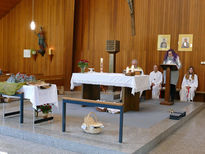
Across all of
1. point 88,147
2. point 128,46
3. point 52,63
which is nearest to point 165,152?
point 88,147

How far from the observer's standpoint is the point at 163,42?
10133 mm

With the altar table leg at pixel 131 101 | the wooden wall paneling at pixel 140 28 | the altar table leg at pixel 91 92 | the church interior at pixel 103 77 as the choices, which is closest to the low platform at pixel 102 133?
the church interior at pixel 103 77

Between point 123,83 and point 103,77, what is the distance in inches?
24.6

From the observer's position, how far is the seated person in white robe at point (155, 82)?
9.57m

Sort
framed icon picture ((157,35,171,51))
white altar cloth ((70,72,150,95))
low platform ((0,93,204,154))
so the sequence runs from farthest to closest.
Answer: framed icon picture ((157,35,171,51)) < white altar cloth ((70,72,150,95)) < low platform ((0,93,204,154))

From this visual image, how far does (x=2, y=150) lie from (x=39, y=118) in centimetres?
152

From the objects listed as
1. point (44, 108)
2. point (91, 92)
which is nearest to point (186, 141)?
point (44, 108)

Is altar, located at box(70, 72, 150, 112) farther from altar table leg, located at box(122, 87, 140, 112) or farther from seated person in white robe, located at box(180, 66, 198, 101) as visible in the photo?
seated person in white robe, located at box(180, 66, 198, 101)

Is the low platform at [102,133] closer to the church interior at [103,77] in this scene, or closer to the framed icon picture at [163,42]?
the church interior at [103,77]

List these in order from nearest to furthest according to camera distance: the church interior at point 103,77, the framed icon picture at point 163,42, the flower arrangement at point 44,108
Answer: the church interior at point 103,77 < the flower arrangement at point 44,108 < the framed icon picture at point 163,42

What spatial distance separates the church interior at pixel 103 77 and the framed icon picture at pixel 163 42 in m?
0.04

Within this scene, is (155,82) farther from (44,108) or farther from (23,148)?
(23,148)

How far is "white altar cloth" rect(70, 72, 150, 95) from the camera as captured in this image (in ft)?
21.8

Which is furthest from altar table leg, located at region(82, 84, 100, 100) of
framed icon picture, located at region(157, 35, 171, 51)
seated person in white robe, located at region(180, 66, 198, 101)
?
framed icon picture, located at region(157, 35, 171, 51)
